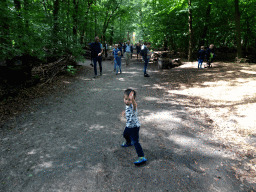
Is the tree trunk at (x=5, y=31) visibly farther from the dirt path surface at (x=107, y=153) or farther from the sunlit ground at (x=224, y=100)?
the sunlit ground at (x=224, y=100)

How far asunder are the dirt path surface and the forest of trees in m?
2.67

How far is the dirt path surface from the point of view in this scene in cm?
285

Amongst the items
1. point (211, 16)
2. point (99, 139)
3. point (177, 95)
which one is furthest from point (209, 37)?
point (99, 139)

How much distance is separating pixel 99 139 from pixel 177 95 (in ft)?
16.1

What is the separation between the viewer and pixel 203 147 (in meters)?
3.91

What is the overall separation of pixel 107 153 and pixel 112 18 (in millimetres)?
21692

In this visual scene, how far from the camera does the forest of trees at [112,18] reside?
551cm

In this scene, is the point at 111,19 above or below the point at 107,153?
above

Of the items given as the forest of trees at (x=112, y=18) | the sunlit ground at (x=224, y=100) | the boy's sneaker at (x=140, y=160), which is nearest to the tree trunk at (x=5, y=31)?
the forest of trees at (x=112, y=18)

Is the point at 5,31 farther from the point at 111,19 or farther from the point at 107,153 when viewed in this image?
the point at 111,19

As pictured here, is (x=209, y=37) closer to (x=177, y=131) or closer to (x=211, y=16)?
(x=211, y=16)

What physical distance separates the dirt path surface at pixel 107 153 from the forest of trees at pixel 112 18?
2674 mm

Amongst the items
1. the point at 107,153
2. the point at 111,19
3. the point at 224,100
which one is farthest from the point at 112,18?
the point at 107,153

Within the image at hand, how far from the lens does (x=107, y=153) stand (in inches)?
143
